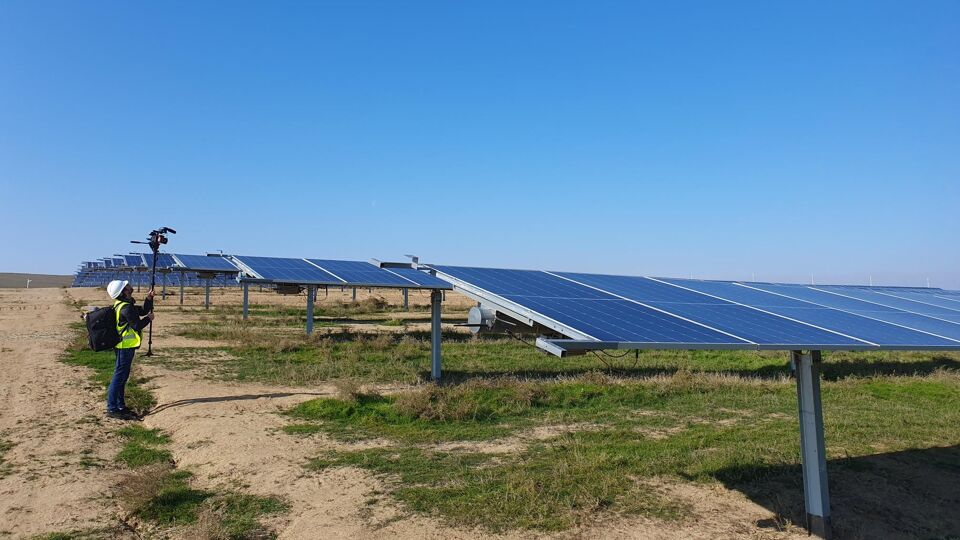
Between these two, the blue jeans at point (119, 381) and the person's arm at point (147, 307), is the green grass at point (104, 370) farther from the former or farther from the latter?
the person's arm at point (147, 307)

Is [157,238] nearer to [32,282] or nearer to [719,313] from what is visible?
[719,313]

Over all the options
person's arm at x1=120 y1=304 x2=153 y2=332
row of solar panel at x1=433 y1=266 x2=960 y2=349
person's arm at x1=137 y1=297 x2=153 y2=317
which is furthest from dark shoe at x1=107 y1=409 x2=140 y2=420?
row of solar panel at x1=433 y1=266 x2=960 y2=349

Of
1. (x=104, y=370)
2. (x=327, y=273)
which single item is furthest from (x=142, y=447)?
(x=327, y=273)

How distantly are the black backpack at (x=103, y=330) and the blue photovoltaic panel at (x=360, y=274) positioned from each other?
9889mm

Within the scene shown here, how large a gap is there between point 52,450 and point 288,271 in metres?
13.2

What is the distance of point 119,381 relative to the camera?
10570mm

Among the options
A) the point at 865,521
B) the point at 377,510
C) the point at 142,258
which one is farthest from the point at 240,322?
the point at 865,521

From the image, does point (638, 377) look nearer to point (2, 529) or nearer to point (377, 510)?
point (377, 510)

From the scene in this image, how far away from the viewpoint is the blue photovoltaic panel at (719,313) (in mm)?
6535

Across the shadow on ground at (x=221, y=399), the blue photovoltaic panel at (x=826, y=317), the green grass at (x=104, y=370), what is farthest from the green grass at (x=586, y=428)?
the green grass at (x=104, y=370)

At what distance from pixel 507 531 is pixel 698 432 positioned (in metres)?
5.59

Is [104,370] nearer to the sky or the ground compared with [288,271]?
nearer to the ground

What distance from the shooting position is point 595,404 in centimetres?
1280

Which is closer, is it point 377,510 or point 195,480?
point 377,510
